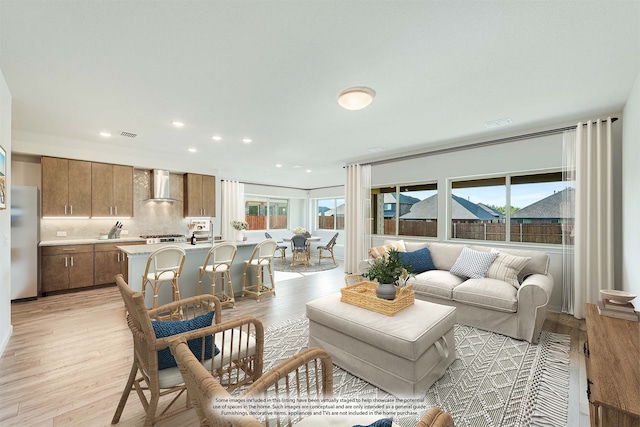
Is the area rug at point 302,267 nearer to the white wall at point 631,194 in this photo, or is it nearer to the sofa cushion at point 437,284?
the sofa cushion at point 437,284

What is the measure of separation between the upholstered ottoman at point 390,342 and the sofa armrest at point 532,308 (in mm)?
1036

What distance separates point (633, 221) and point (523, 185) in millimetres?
1706

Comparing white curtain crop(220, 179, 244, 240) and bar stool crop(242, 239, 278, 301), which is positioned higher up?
white curtain crop(220, 179, 244, 240)

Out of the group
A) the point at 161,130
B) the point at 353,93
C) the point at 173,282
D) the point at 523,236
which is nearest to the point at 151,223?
the point at 161,130

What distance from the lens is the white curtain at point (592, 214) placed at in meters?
3.34

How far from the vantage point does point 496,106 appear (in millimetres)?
3176

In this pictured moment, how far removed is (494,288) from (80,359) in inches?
168

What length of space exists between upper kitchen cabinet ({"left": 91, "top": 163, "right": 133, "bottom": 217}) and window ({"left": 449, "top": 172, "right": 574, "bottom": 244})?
20.8ft

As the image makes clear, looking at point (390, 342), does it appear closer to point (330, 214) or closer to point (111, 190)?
point (111, 190)

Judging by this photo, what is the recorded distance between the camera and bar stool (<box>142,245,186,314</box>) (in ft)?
10.8

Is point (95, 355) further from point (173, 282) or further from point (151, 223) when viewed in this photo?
point (151, 223)

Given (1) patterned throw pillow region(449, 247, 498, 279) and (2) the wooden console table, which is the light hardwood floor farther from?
(1) patterned throw pillow region(449, 247, 498, 279)

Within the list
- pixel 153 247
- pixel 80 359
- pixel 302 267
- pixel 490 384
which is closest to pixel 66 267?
pixel 153 247

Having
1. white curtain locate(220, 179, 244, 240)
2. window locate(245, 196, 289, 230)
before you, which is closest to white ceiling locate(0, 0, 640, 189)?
white curtain locate(220, 179, 244, 240)
